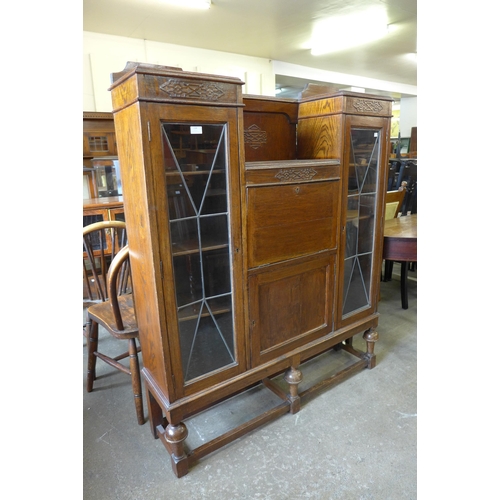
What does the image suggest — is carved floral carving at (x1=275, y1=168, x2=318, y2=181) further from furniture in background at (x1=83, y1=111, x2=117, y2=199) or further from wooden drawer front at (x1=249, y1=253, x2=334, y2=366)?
furniture in background at (x1=83, y1=111, x2=117, y2=199)

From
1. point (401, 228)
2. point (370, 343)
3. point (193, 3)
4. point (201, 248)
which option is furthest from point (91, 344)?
point (193, 3)

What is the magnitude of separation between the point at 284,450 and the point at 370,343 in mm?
894

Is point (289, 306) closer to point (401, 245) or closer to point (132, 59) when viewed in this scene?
point (401, 245)

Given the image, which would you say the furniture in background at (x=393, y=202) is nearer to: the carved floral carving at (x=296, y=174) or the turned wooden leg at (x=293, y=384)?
the carved floral carving at (x=296, y=174)

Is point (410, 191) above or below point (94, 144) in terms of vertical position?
below

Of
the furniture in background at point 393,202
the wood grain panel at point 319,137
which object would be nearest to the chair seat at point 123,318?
the wood grain panel at point 319,137

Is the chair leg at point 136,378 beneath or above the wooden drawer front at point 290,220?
beneath

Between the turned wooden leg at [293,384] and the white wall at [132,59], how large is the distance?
389 centimetres

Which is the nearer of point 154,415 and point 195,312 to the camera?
point 195,312

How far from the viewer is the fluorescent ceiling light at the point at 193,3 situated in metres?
3.33

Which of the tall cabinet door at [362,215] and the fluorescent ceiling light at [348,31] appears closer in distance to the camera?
the tall cabinet door at [362,215]

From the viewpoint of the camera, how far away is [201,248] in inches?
54.4

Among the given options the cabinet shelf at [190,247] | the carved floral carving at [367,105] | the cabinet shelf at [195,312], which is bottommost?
the cabinet shelf at [195,312]

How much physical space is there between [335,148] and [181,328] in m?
1.14
